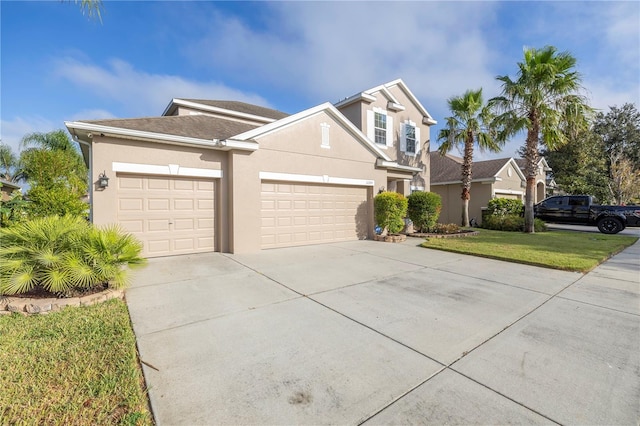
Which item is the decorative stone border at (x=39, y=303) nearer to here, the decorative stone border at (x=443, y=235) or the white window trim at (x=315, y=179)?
the white window trim at (x=315, y=179)

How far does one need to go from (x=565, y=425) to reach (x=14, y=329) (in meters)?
5.90

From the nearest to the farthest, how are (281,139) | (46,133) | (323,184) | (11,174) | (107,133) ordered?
(107,133) → (281,139) → (323,184) → (46,133) → (11,174)

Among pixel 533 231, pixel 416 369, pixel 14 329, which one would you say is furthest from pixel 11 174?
pixel 533 231

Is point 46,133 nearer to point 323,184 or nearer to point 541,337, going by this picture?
point 323,184

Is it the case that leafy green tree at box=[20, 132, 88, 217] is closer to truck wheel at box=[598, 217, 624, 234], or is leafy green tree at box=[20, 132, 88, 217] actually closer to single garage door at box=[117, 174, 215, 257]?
single garage door at box=[117, 174, 215, 257]

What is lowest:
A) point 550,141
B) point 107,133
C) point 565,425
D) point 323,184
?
point 565,425

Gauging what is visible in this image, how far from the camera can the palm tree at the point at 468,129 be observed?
14.8m

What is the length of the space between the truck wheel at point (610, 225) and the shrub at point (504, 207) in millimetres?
3731

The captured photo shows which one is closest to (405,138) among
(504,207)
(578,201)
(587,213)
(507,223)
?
(507,223)

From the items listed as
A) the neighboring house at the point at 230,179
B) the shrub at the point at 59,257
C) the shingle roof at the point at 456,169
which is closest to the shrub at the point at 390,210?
the neighboring house at the point at 230,179

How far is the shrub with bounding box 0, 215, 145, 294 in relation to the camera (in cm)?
427

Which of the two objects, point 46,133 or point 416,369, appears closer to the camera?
point 416,369

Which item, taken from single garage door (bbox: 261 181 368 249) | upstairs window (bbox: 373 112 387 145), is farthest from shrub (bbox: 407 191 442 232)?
upstairs window (bbox: 373 112 387 145)

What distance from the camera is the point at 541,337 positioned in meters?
3.45
